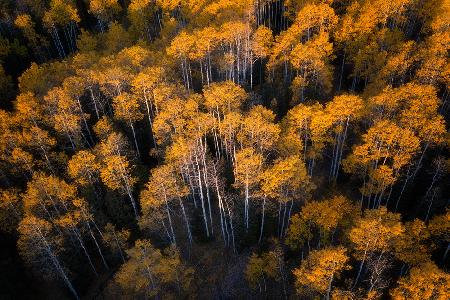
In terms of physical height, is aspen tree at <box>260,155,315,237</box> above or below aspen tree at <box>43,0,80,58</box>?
below

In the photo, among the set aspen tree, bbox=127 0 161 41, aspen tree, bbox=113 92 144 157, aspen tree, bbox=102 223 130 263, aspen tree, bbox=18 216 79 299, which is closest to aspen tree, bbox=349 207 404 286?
aspen tree, bbox=102 223 130 263

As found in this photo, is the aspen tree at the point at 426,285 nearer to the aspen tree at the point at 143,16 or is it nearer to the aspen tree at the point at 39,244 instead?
the aspen tree at the point at 39,244

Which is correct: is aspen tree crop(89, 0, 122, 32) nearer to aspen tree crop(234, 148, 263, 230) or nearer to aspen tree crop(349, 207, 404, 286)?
aspen tree crop(234, 148, 263, 230)

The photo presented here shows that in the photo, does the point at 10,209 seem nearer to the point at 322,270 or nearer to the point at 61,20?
the point at 322,270

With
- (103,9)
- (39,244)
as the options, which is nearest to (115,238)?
(39,244)

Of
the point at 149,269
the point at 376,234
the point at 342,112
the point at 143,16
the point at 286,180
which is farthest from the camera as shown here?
the point at 143,16

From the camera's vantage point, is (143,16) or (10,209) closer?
(10,209)

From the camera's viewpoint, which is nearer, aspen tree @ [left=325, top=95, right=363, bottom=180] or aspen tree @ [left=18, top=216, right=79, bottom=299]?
aspen tree @ [left=18, top=216, right=79, bottom=299]

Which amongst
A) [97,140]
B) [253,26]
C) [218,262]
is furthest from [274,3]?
[218,262]

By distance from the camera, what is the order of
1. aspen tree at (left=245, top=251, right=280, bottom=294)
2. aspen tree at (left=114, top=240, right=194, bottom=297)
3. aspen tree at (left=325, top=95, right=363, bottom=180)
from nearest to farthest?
aspen tree at (left=114, top=240, right=194, bottom=297) < aspen tree at (left=245, top=251, right=280, bottom=294) < aspen tree at (left=325, top=95, right=363, bottom=180)

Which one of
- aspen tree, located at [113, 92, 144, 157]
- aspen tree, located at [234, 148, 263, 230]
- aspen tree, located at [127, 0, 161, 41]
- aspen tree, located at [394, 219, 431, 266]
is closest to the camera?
aspen tree, located at [394, 219, 431, 266]
